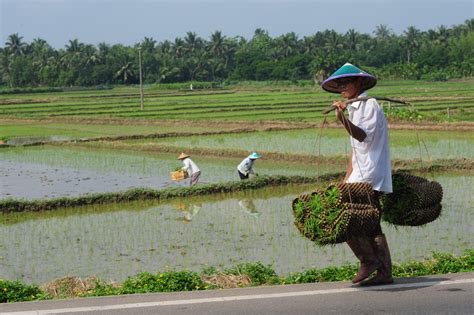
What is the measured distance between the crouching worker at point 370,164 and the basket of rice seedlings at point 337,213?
0.33 feet

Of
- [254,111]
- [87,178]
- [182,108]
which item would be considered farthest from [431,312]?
[182,108]

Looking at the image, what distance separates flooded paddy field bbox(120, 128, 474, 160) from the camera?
17.2 m

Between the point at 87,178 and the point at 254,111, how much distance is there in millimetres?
15836

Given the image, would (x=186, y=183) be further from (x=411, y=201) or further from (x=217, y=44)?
(x=217, y=44)

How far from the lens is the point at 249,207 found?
11812 mm

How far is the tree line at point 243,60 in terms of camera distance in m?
67.9

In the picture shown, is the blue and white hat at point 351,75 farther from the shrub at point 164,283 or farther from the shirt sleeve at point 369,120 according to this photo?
the shrub at point 164,283

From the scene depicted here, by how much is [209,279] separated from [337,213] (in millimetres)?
1290

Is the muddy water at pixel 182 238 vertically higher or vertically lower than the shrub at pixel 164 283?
lower

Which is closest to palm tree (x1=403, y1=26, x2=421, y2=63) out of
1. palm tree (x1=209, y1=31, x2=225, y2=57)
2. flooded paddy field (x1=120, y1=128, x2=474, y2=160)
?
palm tree (x1=209, y1=31, x2=225, y2=57)

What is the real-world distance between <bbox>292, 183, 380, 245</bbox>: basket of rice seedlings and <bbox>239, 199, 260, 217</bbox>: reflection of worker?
6.42 metres

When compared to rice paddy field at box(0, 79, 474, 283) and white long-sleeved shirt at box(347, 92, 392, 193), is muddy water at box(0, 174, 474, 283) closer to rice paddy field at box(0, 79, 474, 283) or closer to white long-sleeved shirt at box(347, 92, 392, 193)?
rice paddy field at box(0, 79, 474, 283)

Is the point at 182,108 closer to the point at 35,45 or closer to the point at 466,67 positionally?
the point at 466,67

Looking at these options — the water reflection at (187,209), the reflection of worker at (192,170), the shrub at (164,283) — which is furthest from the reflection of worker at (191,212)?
the shrub at (164,283)
